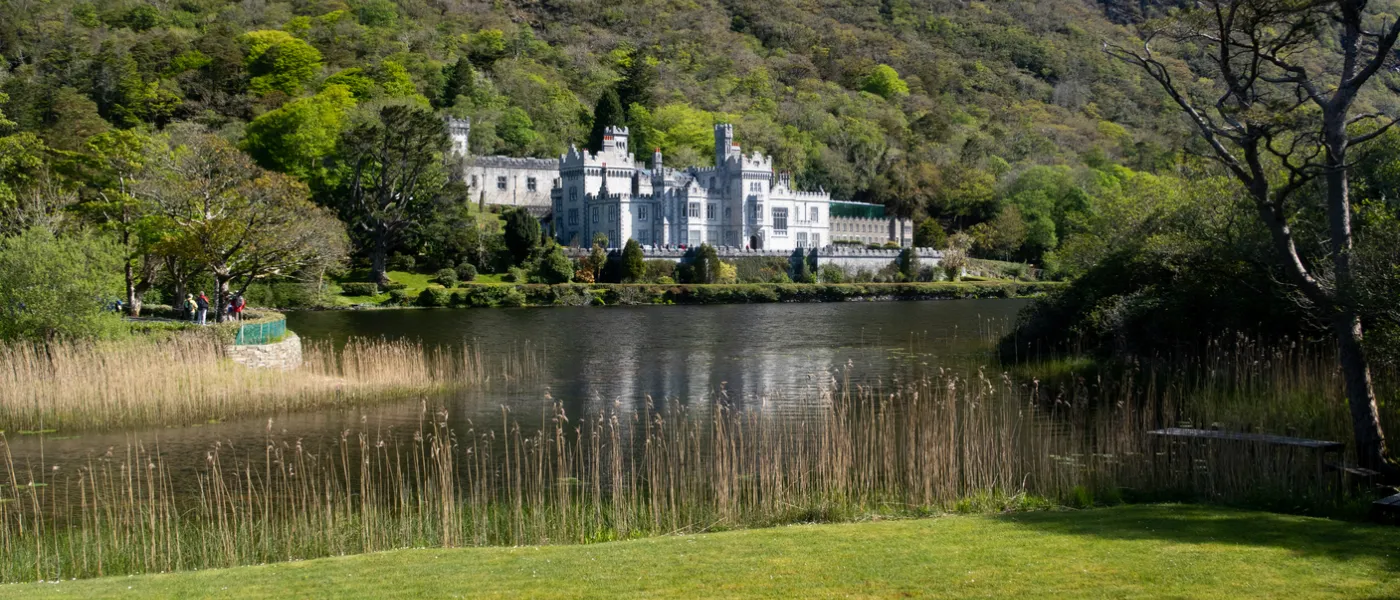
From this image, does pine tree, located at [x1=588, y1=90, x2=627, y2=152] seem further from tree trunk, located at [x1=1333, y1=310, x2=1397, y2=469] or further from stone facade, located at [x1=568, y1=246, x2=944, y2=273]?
tree trunk, located at [x1=1333, y1=310, x2=1397, y2=469]

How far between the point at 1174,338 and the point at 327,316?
130 ft

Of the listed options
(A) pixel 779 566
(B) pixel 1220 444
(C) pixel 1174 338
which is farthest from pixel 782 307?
(A) pixel 779 566

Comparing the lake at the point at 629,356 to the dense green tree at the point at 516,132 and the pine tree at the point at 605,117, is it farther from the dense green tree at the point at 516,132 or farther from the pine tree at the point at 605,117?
the dense green tree at the point at 516,132

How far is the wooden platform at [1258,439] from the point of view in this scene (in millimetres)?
13867

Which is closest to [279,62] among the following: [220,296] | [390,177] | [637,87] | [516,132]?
[516,132]

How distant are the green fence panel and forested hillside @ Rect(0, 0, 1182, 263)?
58.9ft

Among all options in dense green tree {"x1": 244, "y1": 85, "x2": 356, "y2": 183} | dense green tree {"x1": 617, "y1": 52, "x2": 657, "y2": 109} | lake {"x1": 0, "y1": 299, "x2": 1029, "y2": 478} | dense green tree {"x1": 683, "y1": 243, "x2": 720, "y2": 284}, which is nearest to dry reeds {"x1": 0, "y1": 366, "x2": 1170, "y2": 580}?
lake {"x1": 0, "y1": 299, "x2": 1029, "y2": 478}

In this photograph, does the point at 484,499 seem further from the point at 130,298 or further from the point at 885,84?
the point at 885,84

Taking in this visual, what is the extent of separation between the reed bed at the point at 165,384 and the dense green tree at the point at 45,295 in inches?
20.0

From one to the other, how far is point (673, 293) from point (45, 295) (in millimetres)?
46966

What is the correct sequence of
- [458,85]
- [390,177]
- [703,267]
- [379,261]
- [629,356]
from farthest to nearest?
[458,85] → [703,267] → [390,177] → [379,261] → [629,356]

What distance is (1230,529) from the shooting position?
35.0 feet

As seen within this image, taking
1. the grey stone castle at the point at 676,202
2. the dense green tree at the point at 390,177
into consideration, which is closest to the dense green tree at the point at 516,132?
the grey stone castle at the point at 676,202

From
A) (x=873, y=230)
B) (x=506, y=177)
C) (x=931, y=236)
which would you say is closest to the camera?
(x=931, y=236)
